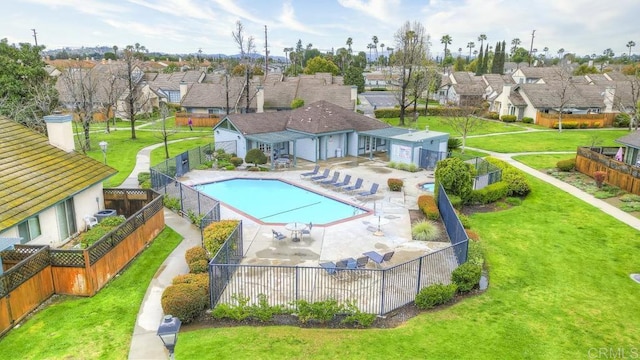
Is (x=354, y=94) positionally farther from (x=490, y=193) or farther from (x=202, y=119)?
(x=490, y=193)

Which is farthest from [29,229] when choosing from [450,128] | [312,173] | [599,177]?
[450,128]

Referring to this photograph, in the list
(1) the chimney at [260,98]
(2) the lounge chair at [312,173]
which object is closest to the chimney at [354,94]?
(1) the chimney at [260,98]

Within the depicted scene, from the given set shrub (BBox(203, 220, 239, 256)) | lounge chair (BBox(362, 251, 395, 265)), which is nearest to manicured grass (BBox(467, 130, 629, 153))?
lounge chair (BBox(362, 251, 395, 265))

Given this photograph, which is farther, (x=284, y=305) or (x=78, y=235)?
(x=78, y=235)

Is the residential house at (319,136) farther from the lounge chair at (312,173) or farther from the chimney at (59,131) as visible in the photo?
the chimney at (59,131)

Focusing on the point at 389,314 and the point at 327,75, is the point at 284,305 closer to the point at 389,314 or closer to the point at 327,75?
the point at 389,314

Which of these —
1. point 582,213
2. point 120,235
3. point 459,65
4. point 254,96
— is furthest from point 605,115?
point 459,65
